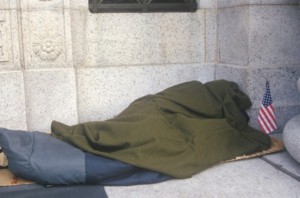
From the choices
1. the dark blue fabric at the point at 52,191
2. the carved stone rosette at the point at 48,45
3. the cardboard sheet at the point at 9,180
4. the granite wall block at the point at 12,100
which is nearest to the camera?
the dark blue fabric at the point at 52,191

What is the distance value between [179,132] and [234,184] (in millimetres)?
823

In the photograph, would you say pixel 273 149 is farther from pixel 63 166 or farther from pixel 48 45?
pixel 48 45

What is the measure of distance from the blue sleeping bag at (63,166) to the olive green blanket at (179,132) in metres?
0.08

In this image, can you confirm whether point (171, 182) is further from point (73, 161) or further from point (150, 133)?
point (73, 161)

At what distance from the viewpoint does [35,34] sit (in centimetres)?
464

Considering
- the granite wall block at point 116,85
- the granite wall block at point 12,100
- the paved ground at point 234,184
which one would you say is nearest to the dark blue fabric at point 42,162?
the paved ground at point 234,184

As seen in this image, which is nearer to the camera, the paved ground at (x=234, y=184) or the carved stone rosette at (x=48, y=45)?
the paved ground at (x=234, y=184)

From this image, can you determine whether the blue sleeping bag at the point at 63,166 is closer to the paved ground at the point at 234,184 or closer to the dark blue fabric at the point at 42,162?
the dark blue fabric at the point at 42,162

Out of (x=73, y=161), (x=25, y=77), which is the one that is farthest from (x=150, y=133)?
(x=25, y=77)

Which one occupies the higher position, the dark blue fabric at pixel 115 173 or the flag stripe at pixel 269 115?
the flag stripe at pixel 269 115

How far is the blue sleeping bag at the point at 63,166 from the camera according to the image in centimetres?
342

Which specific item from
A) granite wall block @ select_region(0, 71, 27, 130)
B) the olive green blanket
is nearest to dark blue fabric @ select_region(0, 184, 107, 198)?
the olive green blanket

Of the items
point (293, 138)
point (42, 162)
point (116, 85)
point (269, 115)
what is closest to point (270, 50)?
point (269, 115)

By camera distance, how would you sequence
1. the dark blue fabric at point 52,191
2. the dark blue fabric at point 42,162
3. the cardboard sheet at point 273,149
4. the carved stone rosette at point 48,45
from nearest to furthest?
the dark blue fabric at point 52,191, the dark blue fabric at point 42,162, the cardboard sheet at point 273,149, the carved stone rosette at point 48,45
